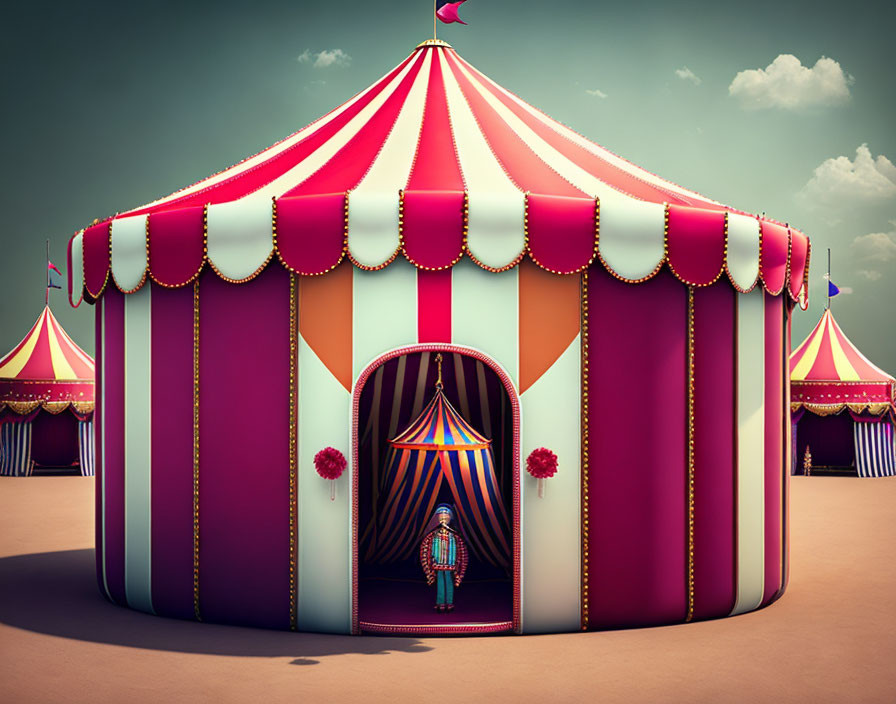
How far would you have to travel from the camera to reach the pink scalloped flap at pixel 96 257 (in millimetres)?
6491

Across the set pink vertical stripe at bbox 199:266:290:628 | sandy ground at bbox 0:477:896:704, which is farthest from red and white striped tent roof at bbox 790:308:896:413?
pink vertical stripe at bbox 199:266:290:628

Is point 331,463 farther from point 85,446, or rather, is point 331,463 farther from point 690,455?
point 85,446

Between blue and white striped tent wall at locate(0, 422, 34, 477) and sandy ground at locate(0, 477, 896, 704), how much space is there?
337 inches

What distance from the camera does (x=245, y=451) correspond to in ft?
19.6

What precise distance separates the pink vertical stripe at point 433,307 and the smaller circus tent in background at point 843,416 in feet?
36.9

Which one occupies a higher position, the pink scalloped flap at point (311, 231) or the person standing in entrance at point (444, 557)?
the pink scalloped flap at point (311, 231)

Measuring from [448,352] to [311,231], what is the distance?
47.9 inches

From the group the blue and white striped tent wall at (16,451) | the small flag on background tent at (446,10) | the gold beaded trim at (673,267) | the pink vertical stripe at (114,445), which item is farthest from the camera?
the blue and white striped tent wall at (16,451)

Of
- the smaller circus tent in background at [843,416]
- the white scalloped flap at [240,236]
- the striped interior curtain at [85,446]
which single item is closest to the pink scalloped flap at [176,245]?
the white scalloped flap at [240,236]

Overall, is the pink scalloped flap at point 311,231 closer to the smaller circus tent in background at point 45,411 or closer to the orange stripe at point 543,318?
the orange stripe at point 543,318

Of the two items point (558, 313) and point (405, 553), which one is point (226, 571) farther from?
point (558, 313)

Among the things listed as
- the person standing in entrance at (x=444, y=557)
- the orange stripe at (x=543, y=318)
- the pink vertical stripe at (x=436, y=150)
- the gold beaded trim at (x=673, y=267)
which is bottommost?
the person standing in entrance at (x=444, y=557)

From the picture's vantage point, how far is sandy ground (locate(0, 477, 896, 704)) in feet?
15.3

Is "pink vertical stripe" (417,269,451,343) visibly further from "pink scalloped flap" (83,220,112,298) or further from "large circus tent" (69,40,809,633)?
"pink scalloped flap" (83,220,112,298)
